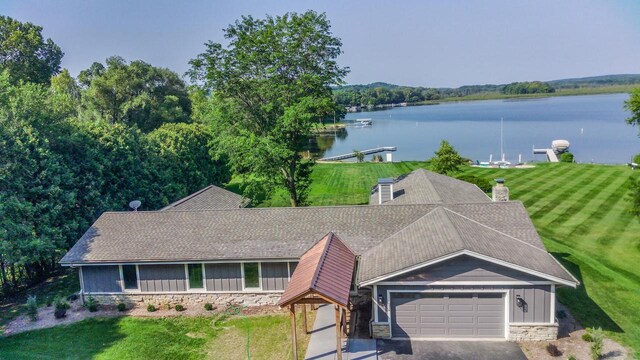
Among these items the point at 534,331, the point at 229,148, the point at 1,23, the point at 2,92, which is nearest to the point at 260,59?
the point at 229,148

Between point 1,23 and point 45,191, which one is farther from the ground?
point 1,23

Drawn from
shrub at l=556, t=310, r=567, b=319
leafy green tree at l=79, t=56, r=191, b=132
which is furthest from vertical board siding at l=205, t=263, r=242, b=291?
leafy green tree at l=79, t=56, r=191, b=132

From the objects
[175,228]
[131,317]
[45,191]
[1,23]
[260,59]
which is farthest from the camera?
[1,23]

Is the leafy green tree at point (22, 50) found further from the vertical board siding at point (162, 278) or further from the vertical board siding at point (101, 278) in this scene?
Answer: the vertical board siding at point (162, 278)

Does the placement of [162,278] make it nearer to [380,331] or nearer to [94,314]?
[94,314]

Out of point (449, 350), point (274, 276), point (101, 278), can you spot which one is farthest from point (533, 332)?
point (101, 278)

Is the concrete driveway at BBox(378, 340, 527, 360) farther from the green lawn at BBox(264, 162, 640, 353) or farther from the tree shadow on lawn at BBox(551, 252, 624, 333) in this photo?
the green lawn at BBox(264, 162, 640, 353)

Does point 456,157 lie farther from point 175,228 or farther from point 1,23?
point 1,23
